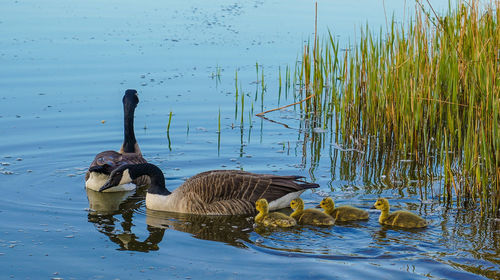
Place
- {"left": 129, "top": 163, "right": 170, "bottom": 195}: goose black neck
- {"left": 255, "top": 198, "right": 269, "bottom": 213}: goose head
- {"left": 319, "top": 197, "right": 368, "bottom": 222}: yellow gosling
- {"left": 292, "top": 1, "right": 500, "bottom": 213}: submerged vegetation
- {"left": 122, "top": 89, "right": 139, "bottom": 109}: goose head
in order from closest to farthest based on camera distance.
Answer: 1. {"left": 319, "top": 197, "right": 368, "bottom": 222}: yellow gosling
2. {"left": 255, "top": 198, "right": 269, "bottom": 213}: goose head
3. {"left": 292, "top": 1, "right": 500, "bottom": 213}: submerged vegetation
4. {"left": 129, "top": 163, "right": 170, "bottom": 195}: goose black neck
5. {"left": 122, "top": 89, "right": 139, "bottom": 109}: goose head

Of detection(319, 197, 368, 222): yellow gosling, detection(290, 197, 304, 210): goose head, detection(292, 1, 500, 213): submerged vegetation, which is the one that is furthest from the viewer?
detection(292, 1, 500, 213): submerged vegetation

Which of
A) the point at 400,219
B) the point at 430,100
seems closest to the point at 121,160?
the point at 400,219

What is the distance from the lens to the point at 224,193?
9.26 meters

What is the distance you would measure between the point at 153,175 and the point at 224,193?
3.34ft

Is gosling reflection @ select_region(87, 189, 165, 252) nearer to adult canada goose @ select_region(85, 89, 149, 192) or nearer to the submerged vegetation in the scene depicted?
adult canada goose @ select_region(85, 89, 149, 192)

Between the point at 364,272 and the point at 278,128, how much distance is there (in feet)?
20.0

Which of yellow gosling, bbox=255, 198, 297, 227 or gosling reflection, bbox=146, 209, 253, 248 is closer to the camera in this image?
gosling reflection, bbox=146, 209, 253, 248

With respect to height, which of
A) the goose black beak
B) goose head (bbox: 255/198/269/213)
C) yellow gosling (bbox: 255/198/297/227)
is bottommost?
yellow gosling (bbox: 255/198/297/227)

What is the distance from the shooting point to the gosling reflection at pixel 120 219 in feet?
26.7

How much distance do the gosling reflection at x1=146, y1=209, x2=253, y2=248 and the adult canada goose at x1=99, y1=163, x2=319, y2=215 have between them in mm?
102

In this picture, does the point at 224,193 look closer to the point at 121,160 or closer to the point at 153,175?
the point at 153,175

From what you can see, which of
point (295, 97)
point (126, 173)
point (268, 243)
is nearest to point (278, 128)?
point (295, 97)

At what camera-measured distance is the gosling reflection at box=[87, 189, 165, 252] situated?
8.13 meters

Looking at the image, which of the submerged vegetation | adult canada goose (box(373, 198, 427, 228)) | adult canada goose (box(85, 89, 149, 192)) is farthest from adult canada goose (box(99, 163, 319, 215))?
the submerged vegetation
